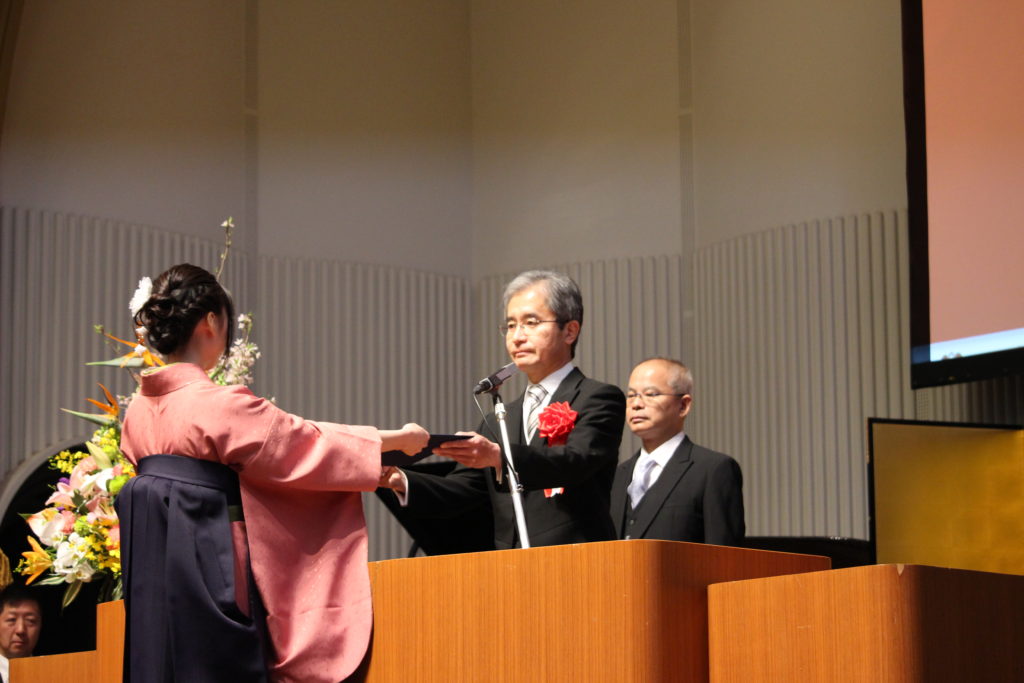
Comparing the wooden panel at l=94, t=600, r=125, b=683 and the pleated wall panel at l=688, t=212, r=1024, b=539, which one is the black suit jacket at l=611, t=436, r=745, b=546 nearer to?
the wooden panel at l=94, t=600, r=125, b=683

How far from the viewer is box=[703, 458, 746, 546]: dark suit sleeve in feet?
13.3

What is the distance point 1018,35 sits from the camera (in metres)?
5.41

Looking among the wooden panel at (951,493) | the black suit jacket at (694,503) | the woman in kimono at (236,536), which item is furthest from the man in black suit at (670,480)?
the woman in kimono at (236,536)

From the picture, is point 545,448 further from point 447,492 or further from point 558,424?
point 447,492

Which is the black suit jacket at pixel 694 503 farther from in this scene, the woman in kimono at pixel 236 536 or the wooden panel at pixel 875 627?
the wooden panel at pixel 875 627

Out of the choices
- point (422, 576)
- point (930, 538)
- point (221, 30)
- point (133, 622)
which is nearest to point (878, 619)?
point (422, 576)

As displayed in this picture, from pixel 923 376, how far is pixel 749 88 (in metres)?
2.26

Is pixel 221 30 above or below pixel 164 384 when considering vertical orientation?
above

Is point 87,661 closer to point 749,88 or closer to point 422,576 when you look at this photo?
point 422,576

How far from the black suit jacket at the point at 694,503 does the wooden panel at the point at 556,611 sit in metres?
1.42

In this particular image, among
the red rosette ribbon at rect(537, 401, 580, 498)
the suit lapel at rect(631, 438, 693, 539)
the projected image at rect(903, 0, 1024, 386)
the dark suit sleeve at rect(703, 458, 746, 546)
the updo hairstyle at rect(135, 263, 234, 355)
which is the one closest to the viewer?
the updo hairstyle at rect(135, 263, 234, 355)

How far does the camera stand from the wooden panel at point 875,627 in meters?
2.11

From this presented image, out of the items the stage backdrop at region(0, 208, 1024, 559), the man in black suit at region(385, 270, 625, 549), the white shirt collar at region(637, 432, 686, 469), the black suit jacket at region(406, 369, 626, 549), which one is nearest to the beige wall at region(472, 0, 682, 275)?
the stage backdrop at region(0, 208, 1024, 559)

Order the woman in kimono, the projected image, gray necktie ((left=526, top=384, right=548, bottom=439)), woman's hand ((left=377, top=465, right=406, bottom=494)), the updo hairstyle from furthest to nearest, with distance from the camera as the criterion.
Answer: the projected image → gray necktie ((left=526, top=384, right=548, bottom=439)) → woman's hand ((left=377, top=465, right=406, bottom=494)) → the updo hairstyle → the woman in kimono
